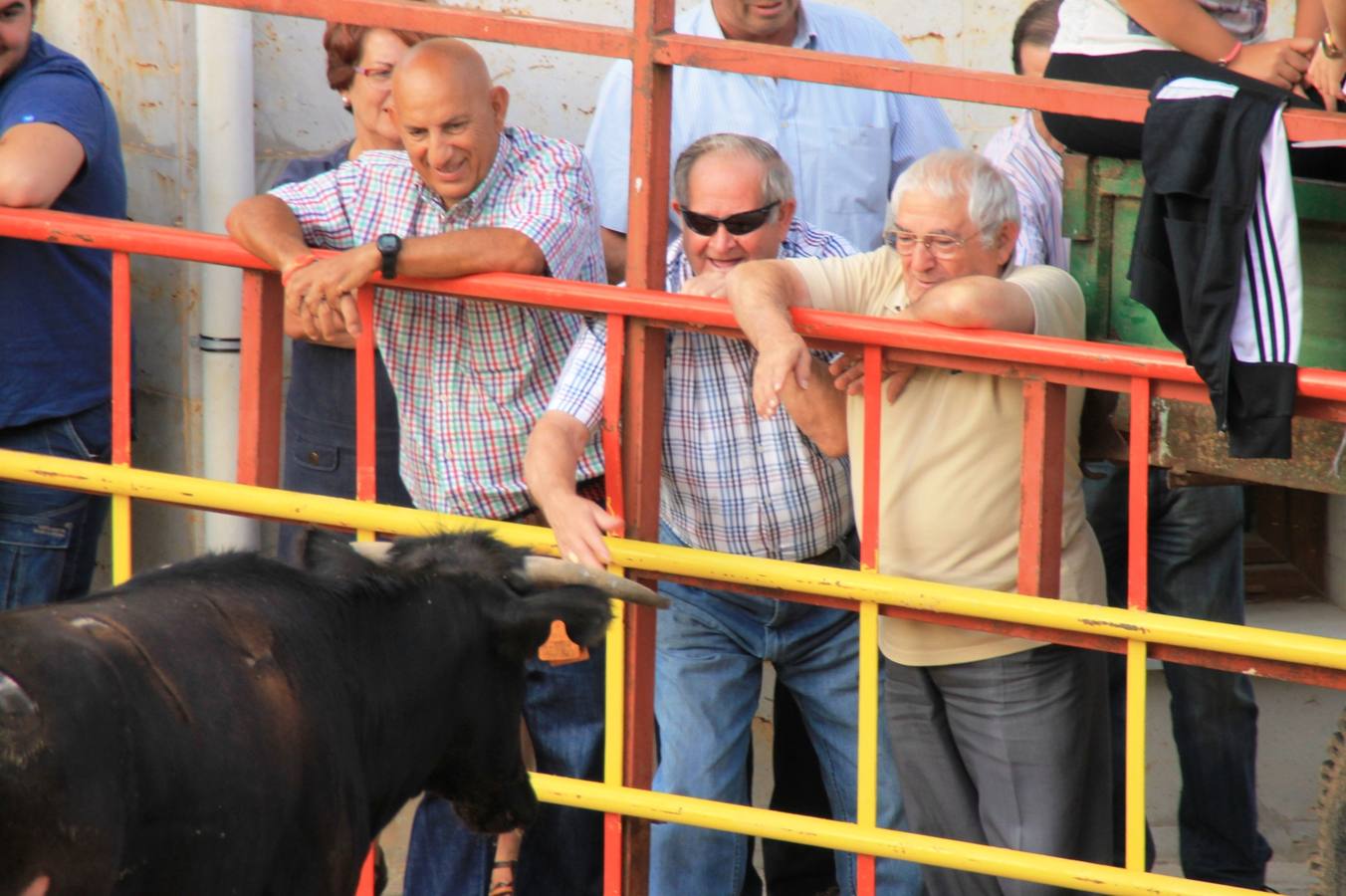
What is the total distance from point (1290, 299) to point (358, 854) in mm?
1684

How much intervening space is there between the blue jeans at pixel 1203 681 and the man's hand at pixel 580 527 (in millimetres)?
1462

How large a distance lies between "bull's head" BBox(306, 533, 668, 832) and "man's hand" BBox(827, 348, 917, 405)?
1.88 feet

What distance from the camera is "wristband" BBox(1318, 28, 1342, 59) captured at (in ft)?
10.3

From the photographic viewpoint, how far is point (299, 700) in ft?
8.94

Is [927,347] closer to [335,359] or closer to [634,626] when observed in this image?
[634,626]

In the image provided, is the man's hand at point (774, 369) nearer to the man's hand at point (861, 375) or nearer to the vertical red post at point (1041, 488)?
the man's hand at point (861, 375)

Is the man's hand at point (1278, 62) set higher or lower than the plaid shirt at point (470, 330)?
higher

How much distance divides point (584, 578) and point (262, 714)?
58cm

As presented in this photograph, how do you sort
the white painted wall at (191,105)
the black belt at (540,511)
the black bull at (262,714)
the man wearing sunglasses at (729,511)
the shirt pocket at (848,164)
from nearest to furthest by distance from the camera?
the black bull at (262,714)
the man wearing sunglasses at (729,511)
the black belt at (540,511)
the shirt pocket at (848,164)
the white painted wall at (191,105)

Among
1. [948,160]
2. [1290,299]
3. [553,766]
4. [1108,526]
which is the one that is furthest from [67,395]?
[1290,299]

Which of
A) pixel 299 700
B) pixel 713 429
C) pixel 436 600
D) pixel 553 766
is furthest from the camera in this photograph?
pixel 553 766

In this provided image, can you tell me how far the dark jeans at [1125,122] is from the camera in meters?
3.23

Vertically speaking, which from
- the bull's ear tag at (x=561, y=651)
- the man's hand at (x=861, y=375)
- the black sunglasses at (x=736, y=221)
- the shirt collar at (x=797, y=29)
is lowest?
the bull's ear tag at (x=561, y=651)

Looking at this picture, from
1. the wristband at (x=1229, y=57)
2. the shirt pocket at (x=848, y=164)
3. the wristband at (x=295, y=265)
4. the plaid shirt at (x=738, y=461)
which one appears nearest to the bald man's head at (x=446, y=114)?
the wristband at (x=295, y=265)
